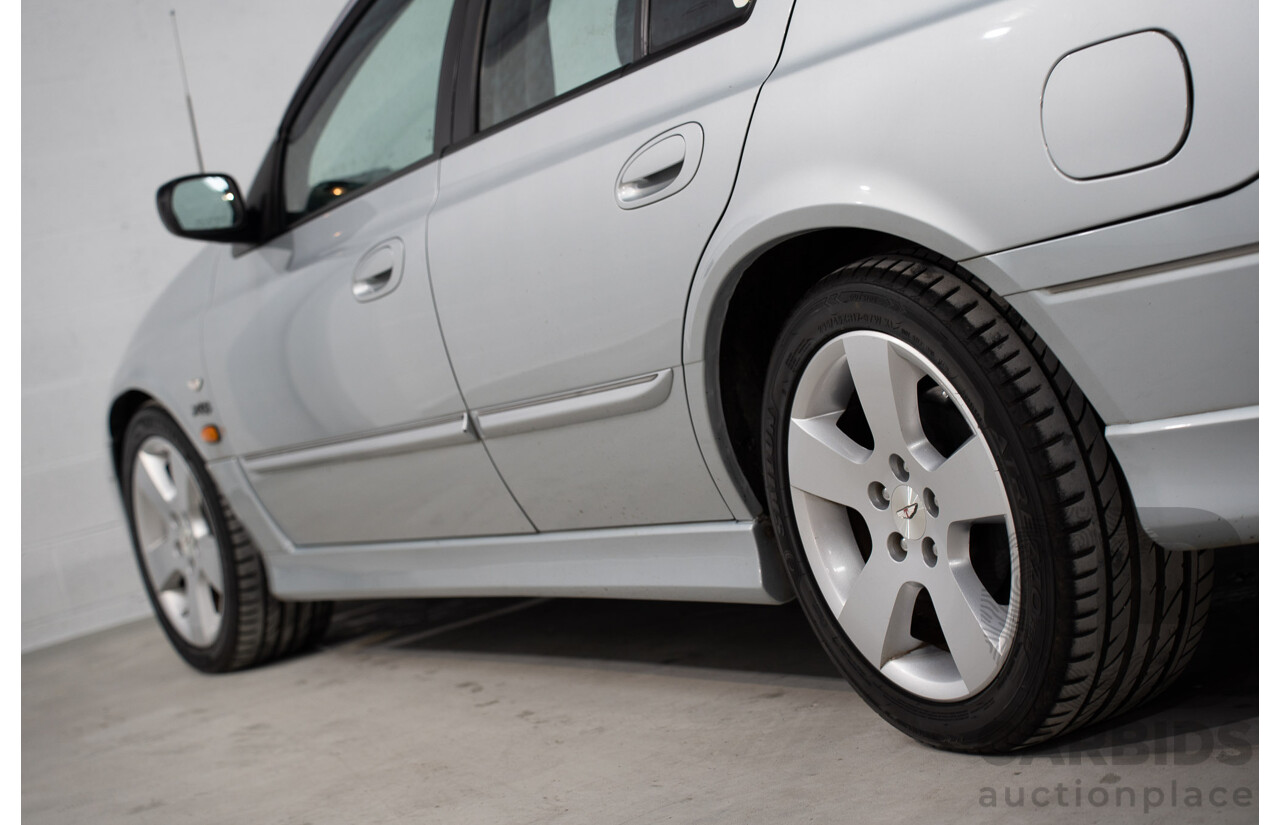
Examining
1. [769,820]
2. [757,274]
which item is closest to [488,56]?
[757,274]

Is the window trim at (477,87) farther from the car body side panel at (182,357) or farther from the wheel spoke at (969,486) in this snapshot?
the car body side panel at (182,357)

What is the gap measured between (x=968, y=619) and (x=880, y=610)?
159 mm

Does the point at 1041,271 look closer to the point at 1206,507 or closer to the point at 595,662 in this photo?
the point at 1206,507

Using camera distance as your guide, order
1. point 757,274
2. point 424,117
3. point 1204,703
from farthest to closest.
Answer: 1. point 424,117
2. point 757,274
3. point 1204,703

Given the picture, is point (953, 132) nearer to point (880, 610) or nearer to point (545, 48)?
point (880, 610)

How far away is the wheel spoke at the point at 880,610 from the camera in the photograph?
1.72 meters

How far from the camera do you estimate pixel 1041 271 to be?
4.61ft

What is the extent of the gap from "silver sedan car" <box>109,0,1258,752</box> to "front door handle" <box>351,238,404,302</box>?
0.04 ft

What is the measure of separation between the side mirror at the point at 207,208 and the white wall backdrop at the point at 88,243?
252 cm

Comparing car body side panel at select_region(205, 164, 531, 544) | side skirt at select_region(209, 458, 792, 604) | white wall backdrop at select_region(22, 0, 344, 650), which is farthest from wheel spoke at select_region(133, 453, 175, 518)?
white wall backdrop at select_region(22, 0, 344, 650)

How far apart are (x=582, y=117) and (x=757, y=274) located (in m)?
0.46

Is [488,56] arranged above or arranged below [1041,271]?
above

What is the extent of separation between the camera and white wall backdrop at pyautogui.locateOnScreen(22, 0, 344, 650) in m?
5.18

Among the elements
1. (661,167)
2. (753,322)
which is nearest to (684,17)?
(661,167)
